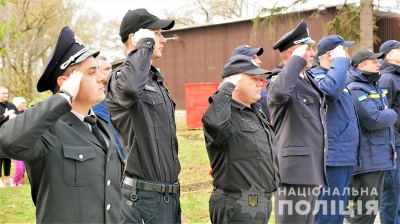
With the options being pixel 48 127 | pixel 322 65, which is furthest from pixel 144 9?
pixel 322 65

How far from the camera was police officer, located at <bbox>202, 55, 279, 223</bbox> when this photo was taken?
4.25m

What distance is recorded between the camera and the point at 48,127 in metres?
2.61

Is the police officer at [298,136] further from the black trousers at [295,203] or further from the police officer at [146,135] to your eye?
the police officer at [146,135]

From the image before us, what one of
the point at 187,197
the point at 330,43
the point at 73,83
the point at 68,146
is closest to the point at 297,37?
the point at 330,43

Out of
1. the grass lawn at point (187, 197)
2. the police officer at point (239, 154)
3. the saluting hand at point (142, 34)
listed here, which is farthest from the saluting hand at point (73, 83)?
the grass lawn at point (187, 197)

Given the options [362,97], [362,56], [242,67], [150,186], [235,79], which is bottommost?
[150,186]

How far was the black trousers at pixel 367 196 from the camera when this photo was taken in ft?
19.7

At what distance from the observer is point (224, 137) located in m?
4.25

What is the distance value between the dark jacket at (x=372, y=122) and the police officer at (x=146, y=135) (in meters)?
2.92

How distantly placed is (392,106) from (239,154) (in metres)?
3.52

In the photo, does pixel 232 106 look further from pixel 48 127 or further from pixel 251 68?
pixel 48 127

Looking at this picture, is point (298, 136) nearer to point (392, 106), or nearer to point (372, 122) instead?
point (372, 122)

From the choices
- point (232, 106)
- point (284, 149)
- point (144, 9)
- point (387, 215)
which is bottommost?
point (387, 215)

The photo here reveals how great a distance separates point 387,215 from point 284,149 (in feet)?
7.21
